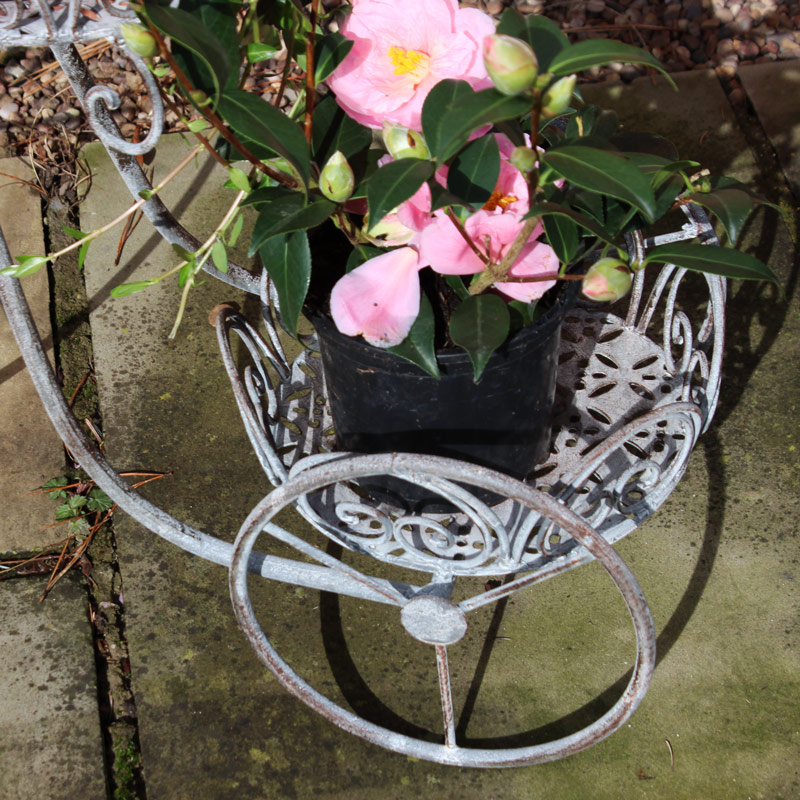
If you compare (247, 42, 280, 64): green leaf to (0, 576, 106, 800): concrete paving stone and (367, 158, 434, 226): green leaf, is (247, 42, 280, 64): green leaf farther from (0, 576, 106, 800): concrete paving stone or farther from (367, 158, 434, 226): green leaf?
(0, 576, 106, 800): concrete paving stone

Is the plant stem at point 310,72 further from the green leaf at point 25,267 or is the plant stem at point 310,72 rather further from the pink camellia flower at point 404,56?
the green leaf at point 25,267

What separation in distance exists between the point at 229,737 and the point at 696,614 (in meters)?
0.82

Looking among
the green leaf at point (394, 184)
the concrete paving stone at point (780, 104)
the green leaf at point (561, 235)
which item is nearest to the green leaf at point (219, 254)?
the green leaf at point (394, 184)

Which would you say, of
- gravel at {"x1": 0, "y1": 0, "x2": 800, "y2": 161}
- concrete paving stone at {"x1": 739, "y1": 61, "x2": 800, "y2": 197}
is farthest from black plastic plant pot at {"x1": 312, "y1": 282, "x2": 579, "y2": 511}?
gravel at {"x1": 0, "y1": 0, "x2": 800, "y2": 161}

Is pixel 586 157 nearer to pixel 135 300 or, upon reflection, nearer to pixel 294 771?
pixel 294 771

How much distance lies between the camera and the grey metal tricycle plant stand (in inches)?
41.3

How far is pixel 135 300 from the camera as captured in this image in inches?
76.5

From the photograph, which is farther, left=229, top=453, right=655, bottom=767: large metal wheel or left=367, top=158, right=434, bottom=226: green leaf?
left=229, top=453, right=655, bottom=767: large metal wheel

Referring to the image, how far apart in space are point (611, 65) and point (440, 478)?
5.53ft

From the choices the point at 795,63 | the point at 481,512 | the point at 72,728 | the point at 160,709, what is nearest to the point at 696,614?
the point at 481,512

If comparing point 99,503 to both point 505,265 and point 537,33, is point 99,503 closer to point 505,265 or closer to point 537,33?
point 505,265

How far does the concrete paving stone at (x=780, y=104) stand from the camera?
212 cm

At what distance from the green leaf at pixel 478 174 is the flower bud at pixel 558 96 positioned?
12 centimetres

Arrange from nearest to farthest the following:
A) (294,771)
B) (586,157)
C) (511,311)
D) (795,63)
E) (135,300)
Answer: (586,157) → (511,311) → (294,771) → (135,300) → (795,63)
